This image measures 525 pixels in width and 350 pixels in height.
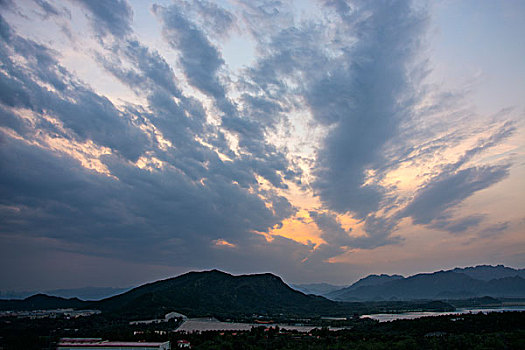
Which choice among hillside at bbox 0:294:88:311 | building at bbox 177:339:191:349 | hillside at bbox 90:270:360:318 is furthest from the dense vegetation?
hillside at bbox 0:294:88:311

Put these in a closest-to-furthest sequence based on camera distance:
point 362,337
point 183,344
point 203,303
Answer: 1. point 183,344
2. point 362,337
3. point 203,303

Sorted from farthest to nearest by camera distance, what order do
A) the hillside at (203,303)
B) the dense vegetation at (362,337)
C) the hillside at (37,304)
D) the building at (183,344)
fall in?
the hillside at (37,304), the hillside at (203,303), the building at (183,344), the dense vegetation at (362,337)

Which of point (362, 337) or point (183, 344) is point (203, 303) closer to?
point (183, 344)

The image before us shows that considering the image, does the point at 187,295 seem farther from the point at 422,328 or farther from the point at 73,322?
the point at 422,328

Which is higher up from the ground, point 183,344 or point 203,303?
point 203,303

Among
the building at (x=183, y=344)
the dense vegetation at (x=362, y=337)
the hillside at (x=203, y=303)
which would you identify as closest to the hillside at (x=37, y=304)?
the hillside at (x=203, y=303)

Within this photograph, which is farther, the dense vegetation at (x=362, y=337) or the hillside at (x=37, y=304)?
the hillside at (x=37, y=304)

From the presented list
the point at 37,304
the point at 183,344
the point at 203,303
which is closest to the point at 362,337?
the point at 183,344

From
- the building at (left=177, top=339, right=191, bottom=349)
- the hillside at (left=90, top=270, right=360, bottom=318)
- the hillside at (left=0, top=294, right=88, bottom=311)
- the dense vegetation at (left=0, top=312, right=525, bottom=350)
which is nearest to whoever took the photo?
the dense vegetation at (left=0, top=312, right=525, bottom=350)

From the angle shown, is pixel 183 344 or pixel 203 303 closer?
pixel 183 344

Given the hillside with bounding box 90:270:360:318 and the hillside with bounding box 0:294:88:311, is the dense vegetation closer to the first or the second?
the hillside with bounding box 90:270:360:318

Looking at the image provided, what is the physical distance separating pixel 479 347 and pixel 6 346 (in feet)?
231

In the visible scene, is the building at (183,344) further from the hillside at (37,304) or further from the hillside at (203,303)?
the hillside at (37,304)

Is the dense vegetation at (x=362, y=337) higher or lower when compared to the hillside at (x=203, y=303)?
lower
